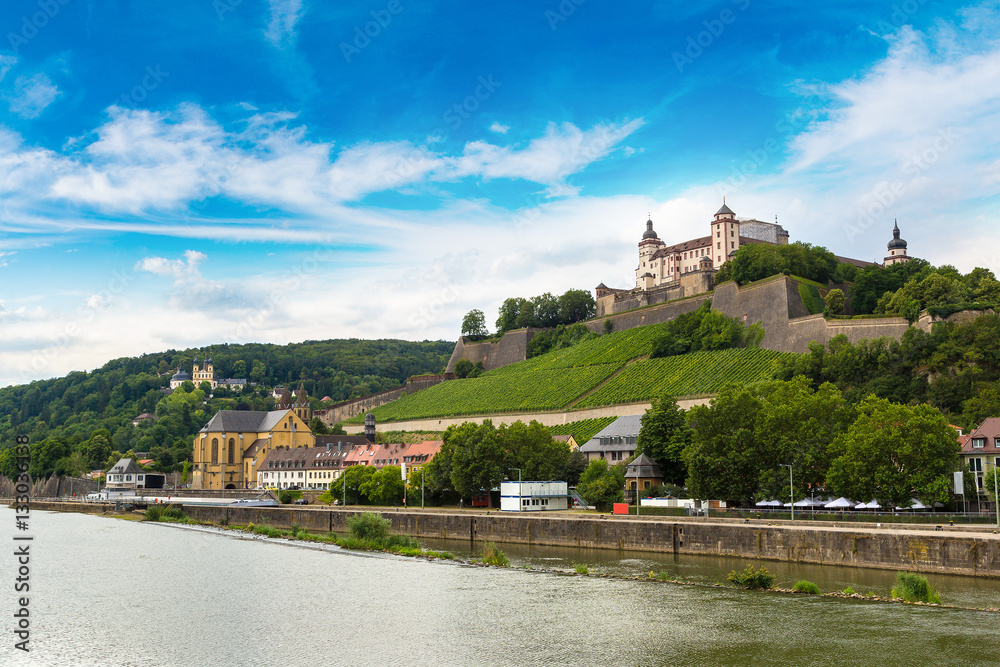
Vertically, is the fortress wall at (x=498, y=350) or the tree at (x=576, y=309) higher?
the tree at (x=576, y=309)

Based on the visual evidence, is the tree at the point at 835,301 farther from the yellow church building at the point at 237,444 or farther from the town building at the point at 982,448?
the yellow church building at the point at 237,444

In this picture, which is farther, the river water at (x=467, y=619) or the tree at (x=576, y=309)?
the tree at (x=576, y=309)

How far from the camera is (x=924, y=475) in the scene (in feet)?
135

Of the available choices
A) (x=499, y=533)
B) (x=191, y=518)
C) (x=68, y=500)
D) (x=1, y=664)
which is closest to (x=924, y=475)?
(x=499, y=533)

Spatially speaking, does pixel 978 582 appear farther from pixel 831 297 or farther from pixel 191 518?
pixel 191 518

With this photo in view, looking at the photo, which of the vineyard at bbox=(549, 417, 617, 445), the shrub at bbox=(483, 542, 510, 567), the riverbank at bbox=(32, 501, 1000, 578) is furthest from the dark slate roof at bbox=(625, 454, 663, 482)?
the shrub at bbox=(483, 542, 510, 567)

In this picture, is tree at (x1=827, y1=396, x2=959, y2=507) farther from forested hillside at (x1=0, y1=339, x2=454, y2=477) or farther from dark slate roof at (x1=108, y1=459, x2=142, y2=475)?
forested hillside at (x1=0, y1=339, x2=454, y2=477)

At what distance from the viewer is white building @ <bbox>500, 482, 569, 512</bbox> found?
57.7 meters

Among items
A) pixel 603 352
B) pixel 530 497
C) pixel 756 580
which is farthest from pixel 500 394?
pixel 756 580

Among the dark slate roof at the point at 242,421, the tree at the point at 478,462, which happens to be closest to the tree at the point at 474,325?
the dark slate roof at the point at 242,421

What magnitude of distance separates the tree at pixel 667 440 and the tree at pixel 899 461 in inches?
598

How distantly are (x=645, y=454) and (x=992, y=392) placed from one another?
886 inches

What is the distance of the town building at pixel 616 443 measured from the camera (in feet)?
218

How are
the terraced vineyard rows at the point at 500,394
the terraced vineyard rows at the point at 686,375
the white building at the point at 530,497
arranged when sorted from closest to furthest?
the white building at the point at 530,497 → the terraced vineyard rows at the point at 686,375 → the terraced vineyard rows at the point at 500,394
